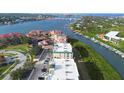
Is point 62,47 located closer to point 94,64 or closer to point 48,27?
point 48,27


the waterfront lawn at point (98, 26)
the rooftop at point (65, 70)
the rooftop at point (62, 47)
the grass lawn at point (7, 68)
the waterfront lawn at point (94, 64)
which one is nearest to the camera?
the rooftop at point (65, 70)

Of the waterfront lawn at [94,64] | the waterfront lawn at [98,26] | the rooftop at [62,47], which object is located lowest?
the waterfront lawn at [94,64]

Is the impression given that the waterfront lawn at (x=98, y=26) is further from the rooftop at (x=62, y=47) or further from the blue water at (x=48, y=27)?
the rooftop at (x=62, y=47)

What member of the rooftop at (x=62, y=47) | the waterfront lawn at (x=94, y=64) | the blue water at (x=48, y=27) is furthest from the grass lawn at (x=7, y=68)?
the waterfront lawn at (x=94, y=64)

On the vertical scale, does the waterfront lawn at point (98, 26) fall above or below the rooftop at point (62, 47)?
above

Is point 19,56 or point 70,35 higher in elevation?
point 70,35

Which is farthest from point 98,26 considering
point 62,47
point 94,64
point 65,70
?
point 65,70
